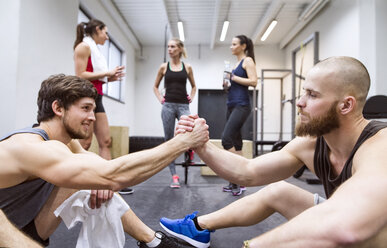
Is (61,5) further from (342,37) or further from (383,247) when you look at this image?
(342,37)

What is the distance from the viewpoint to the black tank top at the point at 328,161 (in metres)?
0.85

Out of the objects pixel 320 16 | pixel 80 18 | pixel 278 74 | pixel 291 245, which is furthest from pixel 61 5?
pixel 278 74

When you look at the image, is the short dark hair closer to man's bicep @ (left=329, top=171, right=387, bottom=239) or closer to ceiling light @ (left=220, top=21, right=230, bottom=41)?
man's bicep @ (left=329, top=171, right=387, bottom=239)

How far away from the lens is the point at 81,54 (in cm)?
206

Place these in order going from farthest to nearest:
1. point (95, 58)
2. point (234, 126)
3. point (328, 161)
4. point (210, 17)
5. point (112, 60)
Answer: point (112, 60) → point (210, 17) → point (234, 126) → point (95, 58) → point (328, 161)

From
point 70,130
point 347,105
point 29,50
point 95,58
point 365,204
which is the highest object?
point 29,50

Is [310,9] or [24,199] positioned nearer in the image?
[24,199]

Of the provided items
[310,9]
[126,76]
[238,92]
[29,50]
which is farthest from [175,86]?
[126,76]

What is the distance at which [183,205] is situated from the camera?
80.0 inches

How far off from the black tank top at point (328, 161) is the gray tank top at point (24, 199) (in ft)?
3.48

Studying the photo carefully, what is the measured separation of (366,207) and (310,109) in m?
0.43

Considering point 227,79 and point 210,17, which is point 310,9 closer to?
point 210,17

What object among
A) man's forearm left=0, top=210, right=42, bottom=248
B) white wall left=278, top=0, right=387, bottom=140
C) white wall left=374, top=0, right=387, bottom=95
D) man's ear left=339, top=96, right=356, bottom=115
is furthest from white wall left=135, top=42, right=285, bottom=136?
man's forearm left=0, top=210, right=42, bottom=248

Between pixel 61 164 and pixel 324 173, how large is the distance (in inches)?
37.2
